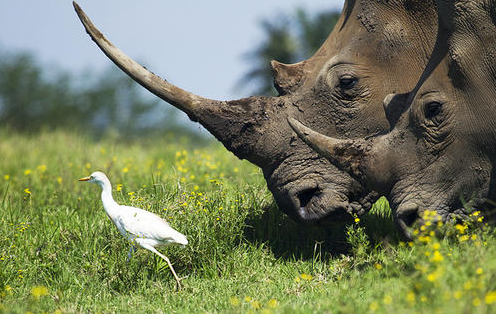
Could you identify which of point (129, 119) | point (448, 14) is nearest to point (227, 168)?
point (448, 14)

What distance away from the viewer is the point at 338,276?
491cm

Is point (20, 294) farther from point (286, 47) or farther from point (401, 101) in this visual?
point (286, 47)

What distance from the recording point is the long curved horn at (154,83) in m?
5.27

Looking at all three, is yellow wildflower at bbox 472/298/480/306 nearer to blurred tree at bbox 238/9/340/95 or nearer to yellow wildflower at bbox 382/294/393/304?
yellow wildflower at bbox 382/294/393/304

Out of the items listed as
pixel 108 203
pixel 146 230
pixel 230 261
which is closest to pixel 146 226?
pixel 146 230

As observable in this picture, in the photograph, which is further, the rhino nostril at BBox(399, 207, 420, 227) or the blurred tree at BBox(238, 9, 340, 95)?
the blurred tree at BBox(238, 9, 340, 95)

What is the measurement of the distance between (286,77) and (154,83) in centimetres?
109

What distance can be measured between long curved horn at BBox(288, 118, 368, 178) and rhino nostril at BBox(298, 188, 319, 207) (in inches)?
17.8

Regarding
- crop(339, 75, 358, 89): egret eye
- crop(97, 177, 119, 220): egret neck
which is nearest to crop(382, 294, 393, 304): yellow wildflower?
crop(339, 75, 358, 89): egret eye

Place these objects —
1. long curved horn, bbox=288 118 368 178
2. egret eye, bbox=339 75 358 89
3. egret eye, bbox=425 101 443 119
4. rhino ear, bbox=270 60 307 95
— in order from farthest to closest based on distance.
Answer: rhino ear, bbox=270 60 307 95 < egret eye, bbox=339 75 358 89 < long curved horn, bbox=288 118 368 178 < egret eye, bbox=425 101 443 119

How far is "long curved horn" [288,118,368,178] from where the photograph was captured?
15.9ft

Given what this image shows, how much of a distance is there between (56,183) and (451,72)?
4807mm

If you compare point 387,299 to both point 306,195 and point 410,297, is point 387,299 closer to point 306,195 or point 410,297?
point 410,297

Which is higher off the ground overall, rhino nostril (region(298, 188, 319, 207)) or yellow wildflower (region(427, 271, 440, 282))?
yellow wildflower (region(427, 271, 440, 282))
